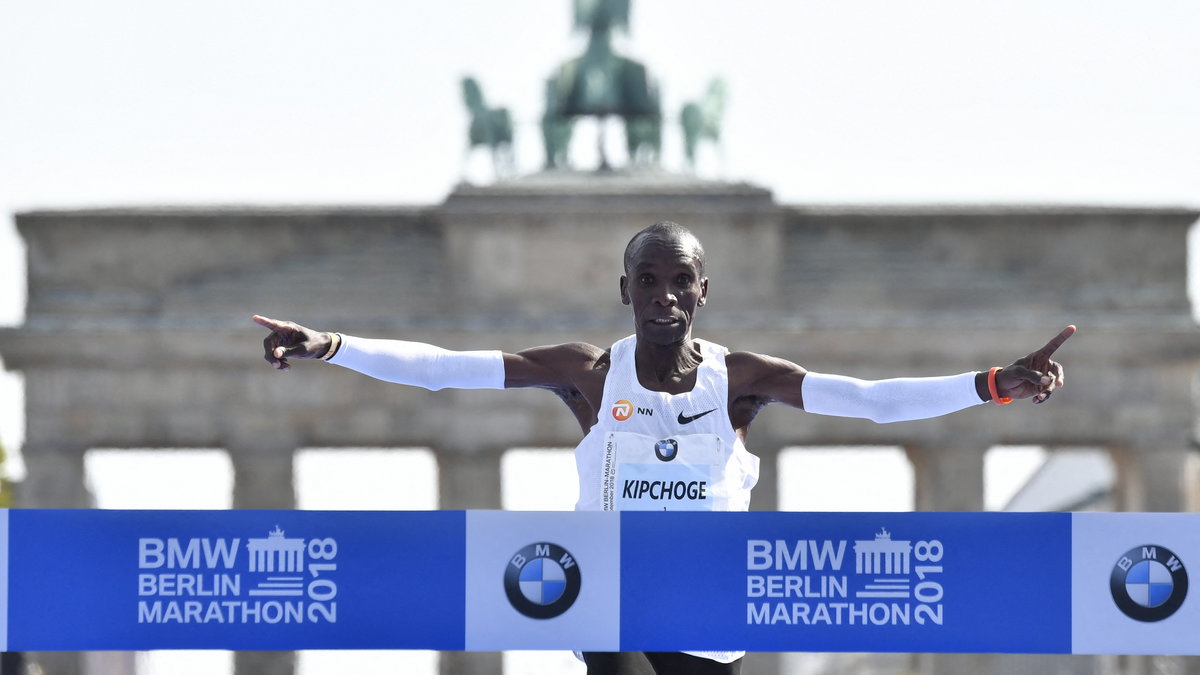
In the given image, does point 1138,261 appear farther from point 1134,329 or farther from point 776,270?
point 776,270

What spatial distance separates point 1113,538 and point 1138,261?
28.3 meters

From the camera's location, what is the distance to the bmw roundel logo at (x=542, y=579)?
6.07m

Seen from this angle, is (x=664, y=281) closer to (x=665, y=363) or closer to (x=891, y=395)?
(x=665, y=363)

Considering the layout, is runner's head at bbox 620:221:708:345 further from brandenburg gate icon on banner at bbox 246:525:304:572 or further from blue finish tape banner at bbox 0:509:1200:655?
brandenburg gate icon on banner at bbox 246:525:304:572

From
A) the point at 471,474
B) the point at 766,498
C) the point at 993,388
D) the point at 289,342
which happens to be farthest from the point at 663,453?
the point at 471,474

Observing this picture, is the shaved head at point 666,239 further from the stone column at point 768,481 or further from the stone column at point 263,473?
the stone column at point 263,473

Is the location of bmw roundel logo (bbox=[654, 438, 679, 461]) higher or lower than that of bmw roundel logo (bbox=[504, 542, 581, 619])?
higher

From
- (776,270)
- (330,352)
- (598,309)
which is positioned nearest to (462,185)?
(598,309)

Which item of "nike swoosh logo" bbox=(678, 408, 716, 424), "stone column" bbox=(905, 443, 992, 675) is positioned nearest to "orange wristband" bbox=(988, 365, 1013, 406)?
"nike swoosh logo" bbox=(678, 408, 716, 424)

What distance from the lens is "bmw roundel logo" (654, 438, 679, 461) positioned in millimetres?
6359

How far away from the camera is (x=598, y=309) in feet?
107

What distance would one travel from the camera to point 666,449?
20.9ft

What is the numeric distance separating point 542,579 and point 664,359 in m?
0.96

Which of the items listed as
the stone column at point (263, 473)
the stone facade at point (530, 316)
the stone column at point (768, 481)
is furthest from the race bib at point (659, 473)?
the stone column at point (263, 473)
